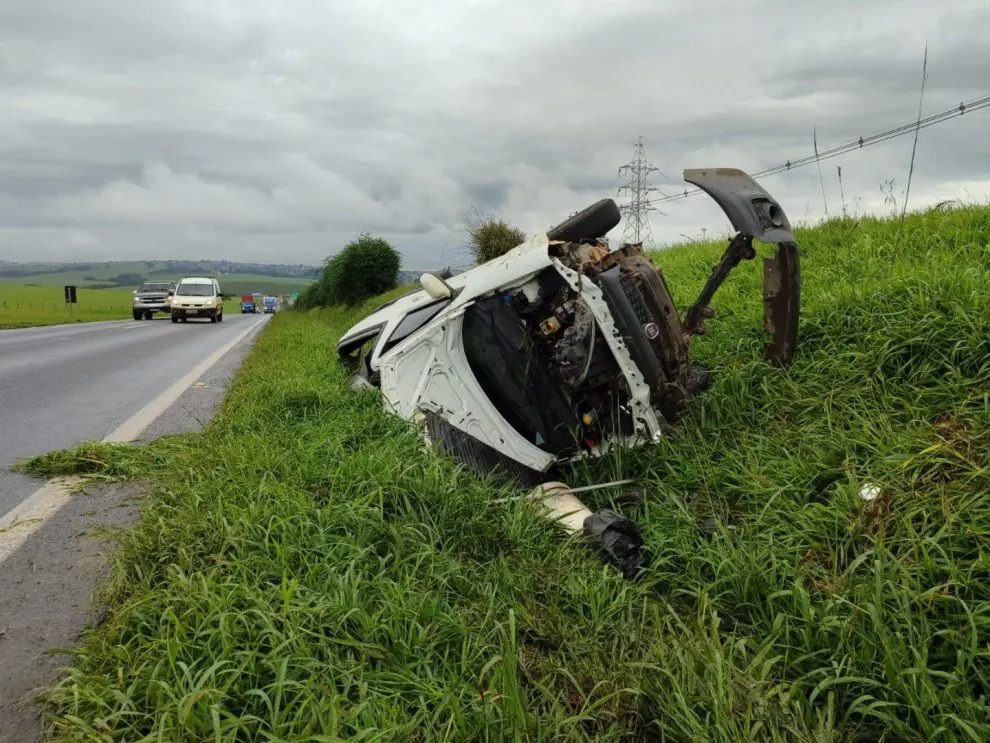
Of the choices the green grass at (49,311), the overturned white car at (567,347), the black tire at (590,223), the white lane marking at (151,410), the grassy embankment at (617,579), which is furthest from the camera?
the green grass at (49,311)

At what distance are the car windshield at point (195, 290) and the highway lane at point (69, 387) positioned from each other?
13338 millimetres

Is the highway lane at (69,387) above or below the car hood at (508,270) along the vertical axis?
below

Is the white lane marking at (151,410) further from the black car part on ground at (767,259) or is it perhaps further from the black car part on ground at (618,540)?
the black car part on ground at (767,259)

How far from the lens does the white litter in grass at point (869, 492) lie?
3178 millimetres

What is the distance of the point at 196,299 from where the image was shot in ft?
90.9

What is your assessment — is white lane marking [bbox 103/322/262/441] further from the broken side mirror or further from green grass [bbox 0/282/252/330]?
green grass [bbox 0/282/252/330]

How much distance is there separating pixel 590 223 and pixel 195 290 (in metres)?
26.4

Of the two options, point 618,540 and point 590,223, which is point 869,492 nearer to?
point 618,540

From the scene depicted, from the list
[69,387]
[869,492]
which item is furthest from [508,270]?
[69,387]

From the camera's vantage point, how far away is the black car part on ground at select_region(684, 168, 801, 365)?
453 centimetres

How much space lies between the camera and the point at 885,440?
141 inches

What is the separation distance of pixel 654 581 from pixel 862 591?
0.86m

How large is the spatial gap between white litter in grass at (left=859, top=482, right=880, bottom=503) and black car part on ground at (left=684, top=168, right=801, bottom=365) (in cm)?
164

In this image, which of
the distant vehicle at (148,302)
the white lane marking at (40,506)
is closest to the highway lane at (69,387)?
the white lane marking at (40,506)
